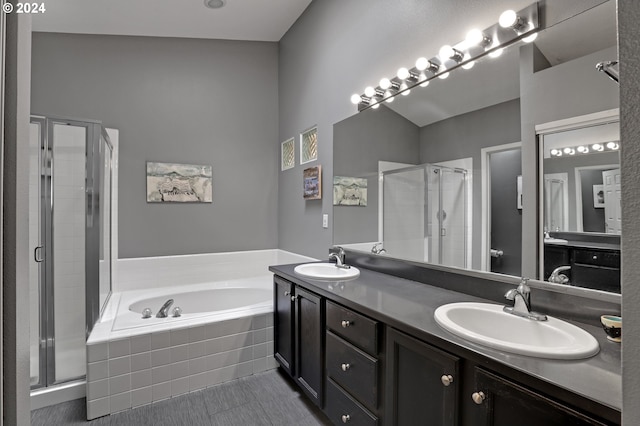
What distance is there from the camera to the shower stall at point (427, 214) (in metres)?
1.75

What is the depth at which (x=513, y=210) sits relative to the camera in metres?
1.51

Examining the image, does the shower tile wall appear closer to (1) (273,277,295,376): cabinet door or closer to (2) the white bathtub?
(2) the white bathtub

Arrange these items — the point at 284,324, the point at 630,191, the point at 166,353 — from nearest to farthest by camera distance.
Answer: the point at 630,191
the point at 166,353
the point at 284,324

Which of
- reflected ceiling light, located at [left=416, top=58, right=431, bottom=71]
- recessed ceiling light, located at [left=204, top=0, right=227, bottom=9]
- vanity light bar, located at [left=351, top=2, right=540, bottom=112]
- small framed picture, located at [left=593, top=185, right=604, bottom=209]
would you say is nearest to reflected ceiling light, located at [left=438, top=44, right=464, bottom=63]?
vanity light bar, located at [left=351, top=2, right=540, bottom=112]

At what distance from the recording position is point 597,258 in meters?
1.24

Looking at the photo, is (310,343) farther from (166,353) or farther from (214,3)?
(214,3)

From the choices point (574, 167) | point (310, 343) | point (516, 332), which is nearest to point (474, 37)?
point (574, 167)

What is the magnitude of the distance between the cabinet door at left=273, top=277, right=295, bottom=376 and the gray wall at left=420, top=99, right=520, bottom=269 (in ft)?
3.95

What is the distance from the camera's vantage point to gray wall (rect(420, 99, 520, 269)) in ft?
5.02

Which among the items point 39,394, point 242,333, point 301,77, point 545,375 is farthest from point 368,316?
point 301,77

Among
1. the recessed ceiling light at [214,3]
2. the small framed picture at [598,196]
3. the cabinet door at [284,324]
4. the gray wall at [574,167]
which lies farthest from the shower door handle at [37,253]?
the small framed picture at [598,196]

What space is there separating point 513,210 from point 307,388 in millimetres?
1538

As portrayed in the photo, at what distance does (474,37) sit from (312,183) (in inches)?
68.4

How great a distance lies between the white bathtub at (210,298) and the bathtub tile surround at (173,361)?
0.16 metres
